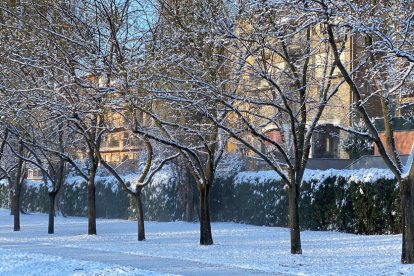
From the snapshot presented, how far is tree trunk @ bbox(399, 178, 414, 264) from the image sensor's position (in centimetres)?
1162

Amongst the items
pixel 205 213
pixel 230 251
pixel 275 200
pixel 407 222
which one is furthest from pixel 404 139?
pixel 407 222

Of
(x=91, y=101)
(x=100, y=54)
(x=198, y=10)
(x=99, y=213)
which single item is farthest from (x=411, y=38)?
(x=99, y=213)

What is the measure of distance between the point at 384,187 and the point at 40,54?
11.6 m

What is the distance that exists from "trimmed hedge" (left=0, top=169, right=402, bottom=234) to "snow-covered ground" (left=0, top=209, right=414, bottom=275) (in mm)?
819

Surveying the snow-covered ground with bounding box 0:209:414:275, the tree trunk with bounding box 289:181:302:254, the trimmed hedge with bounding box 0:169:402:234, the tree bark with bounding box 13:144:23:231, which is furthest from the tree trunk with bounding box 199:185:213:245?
the tree bark with bounding box 13:144:23:231

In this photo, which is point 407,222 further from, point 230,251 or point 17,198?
point 17,198

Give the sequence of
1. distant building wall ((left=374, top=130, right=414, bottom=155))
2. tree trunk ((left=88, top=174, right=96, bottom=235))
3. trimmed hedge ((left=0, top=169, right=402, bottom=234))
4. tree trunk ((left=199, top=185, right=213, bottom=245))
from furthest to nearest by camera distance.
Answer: distant building wall ((left=374, top=130, right=414, bottom=155)) → tree trunk ((left=88, top=174, right=96, bottom=235)) → trimmed hedge ((left=0, top=169, right=402, bottom=234)) → tree trunk ((left=199, top=185, right=213, bottom=245))

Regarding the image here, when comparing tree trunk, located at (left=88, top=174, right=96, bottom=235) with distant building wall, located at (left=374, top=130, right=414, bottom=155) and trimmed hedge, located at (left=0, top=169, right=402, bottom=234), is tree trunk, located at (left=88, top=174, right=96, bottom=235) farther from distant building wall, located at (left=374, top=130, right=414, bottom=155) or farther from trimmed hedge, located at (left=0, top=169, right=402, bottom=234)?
distant building wall, located at (left=374, top=130, right=414, bottom=155)

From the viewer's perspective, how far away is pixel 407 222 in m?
11.7

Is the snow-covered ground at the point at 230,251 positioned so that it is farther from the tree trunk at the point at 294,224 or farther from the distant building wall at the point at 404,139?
the distant building wall at the point at 404,139

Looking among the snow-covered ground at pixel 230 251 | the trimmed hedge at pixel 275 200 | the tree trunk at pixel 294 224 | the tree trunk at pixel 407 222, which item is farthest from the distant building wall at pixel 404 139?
the tree trunk at pixel 407 222

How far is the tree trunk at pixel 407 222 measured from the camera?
38.1ft

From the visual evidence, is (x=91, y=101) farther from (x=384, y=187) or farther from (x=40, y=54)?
(x=384, y=187)

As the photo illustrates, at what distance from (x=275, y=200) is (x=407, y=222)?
12455mm
